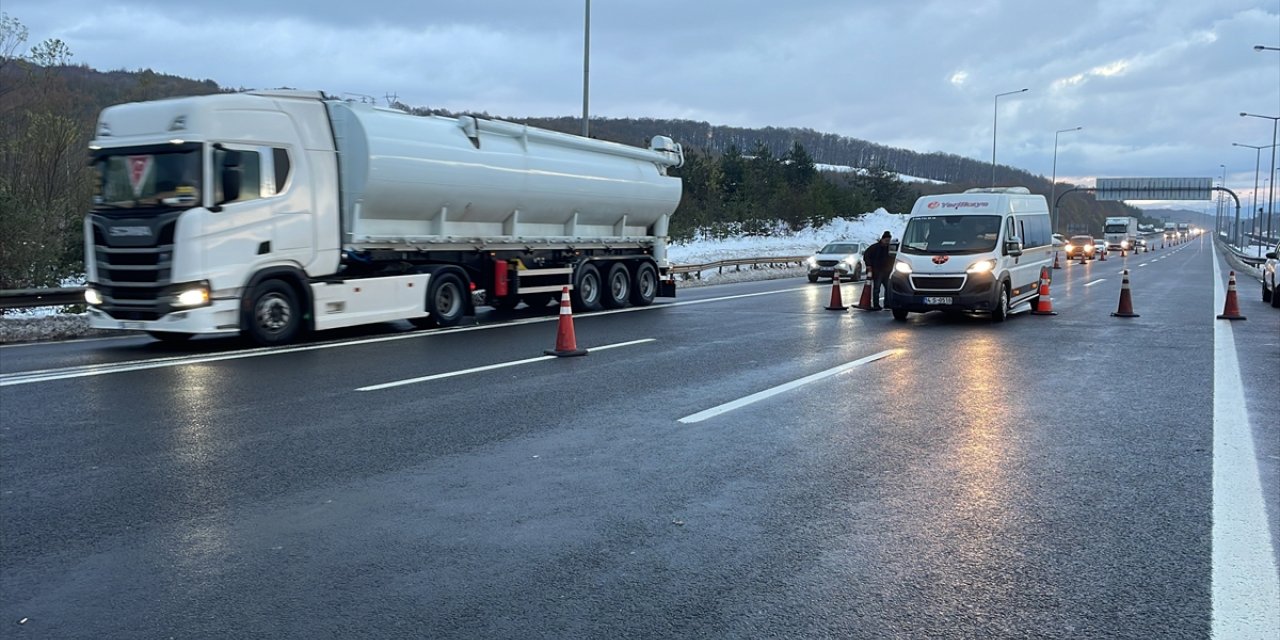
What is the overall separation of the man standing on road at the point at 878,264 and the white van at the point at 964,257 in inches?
73.5

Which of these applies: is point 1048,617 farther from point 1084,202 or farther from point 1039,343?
point 1084,202

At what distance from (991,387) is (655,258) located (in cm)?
1243

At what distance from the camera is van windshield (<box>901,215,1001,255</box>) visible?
16.4 m

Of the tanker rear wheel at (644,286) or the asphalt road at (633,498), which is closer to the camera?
the asphalt road at (633,498)

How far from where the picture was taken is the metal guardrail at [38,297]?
48.1ft

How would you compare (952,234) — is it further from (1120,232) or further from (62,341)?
(1120,232)

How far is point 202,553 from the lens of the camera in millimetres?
4637

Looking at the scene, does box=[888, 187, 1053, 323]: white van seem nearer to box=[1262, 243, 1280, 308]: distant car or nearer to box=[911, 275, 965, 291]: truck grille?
box=[911, 275, 965, 291]: truck grille

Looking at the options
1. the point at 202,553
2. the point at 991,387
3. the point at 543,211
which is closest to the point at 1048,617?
the point at 202,553

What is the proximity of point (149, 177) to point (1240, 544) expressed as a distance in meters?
12.4

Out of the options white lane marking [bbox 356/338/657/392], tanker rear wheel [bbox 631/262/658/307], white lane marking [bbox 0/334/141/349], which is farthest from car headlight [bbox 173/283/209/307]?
tanker rear wheel [bbox 631/262/658/307]

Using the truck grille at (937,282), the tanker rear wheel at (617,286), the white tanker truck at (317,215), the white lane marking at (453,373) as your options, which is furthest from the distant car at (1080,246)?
the white lane marking at (453,373)

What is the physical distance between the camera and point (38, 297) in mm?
14859

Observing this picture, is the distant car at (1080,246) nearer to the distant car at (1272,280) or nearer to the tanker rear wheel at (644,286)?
the distant car at (1272,280)
